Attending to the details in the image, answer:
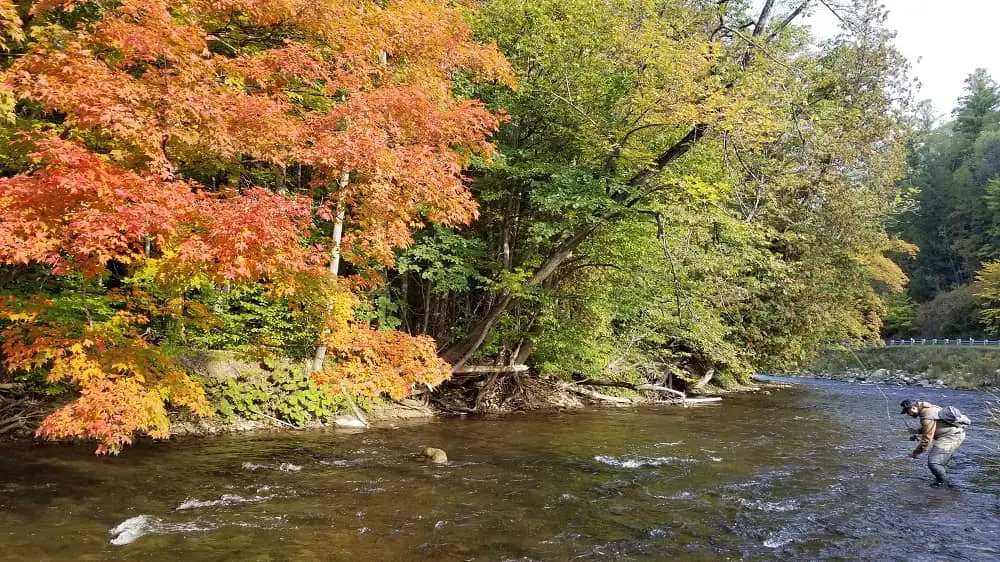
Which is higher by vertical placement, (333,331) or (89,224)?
(89,224)

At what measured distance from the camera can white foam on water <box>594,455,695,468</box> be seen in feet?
31.7

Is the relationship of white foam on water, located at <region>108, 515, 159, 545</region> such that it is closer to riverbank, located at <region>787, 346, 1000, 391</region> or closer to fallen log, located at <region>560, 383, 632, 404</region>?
fallen log, located at <region>560, 383, 632, 404</region>

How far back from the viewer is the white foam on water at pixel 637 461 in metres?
9.65

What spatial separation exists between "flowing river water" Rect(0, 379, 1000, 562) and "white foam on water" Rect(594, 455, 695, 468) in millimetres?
51

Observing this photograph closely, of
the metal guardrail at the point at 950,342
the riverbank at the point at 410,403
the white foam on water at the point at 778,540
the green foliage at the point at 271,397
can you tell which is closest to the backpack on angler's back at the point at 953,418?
the white foam on water at the point at 778,540

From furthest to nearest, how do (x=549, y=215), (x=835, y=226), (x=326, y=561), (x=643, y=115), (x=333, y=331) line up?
(x=835, y=226)
(x=549, y=215)
(x=643, y=115)
(x=333, y=331)
(x=326, y=561)

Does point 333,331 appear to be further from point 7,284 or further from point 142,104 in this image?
point 7,284

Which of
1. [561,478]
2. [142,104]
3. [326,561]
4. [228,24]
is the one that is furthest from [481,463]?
[228,24]

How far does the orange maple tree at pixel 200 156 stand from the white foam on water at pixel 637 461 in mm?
3324

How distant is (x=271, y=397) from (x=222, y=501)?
541cm

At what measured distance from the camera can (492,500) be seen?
7371mm

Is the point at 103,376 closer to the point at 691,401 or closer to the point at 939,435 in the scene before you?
the point at 939,435

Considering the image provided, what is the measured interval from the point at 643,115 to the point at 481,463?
7645mm

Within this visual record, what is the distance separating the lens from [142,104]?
7.42 m
